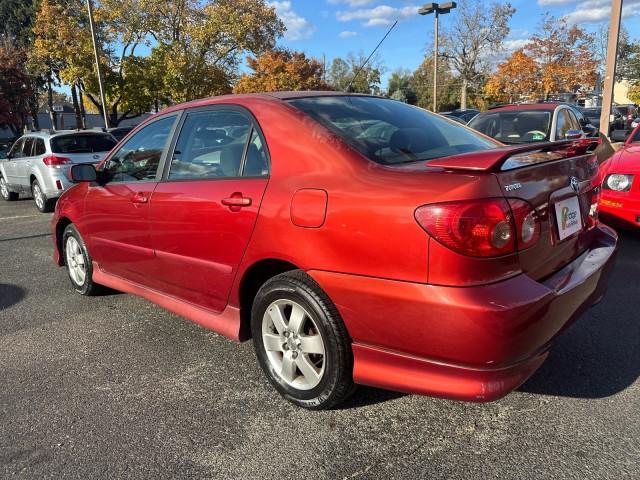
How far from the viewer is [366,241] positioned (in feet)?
7.29

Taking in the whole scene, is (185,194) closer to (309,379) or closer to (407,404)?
(309,379)

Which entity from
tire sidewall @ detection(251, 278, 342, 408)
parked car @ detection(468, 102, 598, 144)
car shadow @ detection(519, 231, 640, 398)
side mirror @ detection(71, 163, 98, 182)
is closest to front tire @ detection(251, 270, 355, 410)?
tire sidewall @ detection(251, 278, 342, 408)

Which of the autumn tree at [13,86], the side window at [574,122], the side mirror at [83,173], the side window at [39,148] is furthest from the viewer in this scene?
the autumn tree at [13,86]

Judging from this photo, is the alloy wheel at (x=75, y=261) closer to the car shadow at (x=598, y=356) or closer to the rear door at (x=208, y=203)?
the rear door at (x=208, y=203)

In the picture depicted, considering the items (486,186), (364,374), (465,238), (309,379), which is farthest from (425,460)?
(486,186)

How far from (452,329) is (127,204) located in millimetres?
2632

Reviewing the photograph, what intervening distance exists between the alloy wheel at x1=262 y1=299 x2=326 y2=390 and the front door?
1.26 meters

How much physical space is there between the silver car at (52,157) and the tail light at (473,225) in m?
8.94

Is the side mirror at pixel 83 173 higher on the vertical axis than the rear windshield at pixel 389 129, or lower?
lower

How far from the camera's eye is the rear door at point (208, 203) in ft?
9.29

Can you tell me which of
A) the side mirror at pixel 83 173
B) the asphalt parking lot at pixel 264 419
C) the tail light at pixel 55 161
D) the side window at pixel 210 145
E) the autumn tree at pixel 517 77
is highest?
the autumn tree at pixel 517 77

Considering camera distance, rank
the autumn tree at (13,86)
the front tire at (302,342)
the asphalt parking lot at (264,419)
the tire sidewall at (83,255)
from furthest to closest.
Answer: the autumn tree at (13,86)
the tire sidewall at (83,255)
the front tire at (302,342)
the asphalt parking lot at (264,419)

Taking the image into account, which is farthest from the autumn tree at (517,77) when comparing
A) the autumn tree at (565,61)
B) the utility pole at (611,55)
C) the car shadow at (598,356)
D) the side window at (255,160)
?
the side window at (255,160)

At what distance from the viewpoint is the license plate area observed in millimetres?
2461
